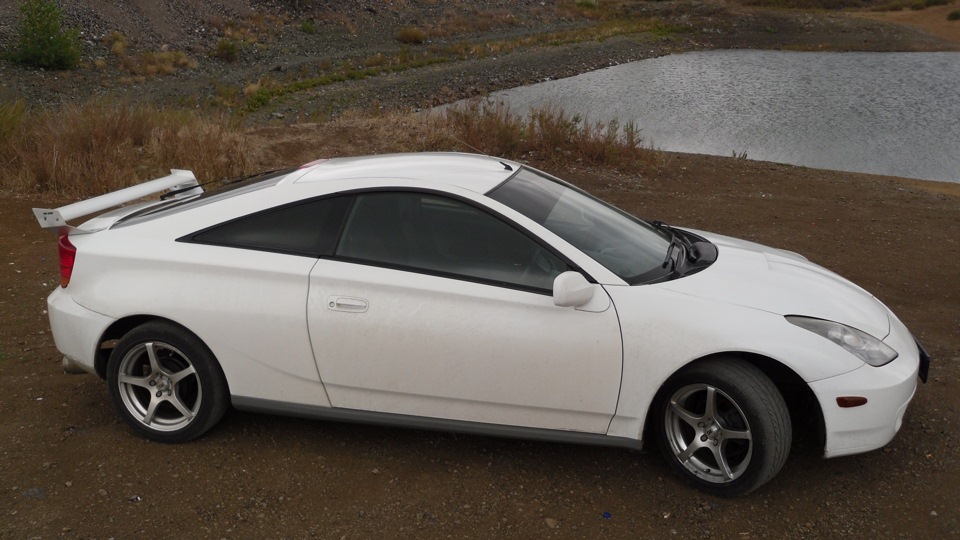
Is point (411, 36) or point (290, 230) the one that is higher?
point (290, 230)

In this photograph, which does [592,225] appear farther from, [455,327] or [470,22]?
[470,22]

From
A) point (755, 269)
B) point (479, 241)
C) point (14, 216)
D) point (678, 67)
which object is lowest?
point (678, 67)

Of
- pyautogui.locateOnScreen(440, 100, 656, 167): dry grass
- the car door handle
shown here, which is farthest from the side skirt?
pyautogui.locateOnScreen(440, 100, 656, 167): dry grass

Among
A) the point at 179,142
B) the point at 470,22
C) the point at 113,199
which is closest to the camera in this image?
the point at 113,199

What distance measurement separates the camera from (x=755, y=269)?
15.0ft

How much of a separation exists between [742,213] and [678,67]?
27576 millimetres

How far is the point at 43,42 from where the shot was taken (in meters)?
27.1

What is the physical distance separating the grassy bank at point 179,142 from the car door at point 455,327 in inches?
293

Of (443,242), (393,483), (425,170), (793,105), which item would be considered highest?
(425,170)

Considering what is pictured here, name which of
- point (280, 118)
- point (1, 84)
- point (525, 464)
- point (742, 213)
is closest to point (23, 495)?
point (525, 464)

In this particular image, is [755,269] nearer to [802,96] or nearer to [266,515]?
[266,515]

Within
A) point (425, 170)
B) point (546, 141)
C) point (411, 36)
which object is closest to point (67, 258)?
point (425, 170)

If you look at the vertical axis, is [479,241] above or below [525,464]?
above

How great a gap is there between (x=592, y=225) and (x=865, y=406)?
Answer: 1.56 m
